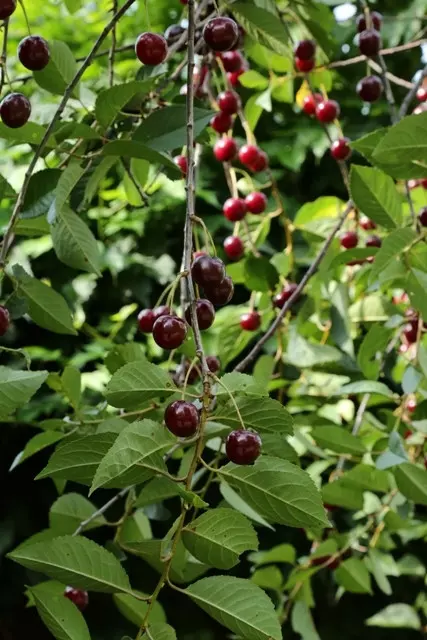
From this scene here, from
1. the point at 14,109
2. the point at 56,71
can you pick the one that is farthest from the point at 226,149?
the point at 14,109

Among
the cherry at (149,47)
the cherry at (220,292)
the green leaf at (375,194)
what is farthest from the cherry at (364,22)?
the cherry at (220,292)

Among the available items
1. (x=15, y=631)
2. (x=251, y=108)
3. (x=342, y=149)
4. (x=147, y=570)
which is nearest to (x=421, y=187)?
(x=342, y=149)

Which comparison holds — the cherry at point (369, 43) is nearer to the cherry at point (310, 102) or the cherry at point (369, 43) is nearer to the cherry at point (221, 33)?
the cherry at point (310, 102)

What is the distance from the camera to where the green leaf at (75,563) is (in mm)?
680

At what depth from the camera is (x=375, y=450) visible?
1.39 metres

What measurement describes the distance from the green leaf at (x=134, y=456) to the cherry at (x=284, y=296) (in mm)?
762

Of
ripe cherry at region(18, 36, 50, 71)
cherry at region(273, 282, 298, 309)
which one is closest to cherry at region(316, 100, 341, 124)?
cherry at region(273, 282, 298, 309)

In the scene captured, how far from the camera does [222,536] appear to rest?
0.70m

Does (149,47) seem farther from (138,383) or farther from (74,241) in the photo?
(138,383)

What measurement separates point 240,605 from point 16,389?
9.4 inches

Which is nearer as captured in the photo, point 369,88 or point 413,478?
point 413,478

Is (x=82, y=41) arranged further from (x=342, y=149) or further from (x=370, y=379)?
(x=370, y=379)

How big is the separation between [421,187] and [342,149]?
15 cm

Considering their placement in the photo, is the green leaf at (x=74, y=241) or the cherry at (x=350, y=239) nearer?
the green leaf at (x=74, y=241)
